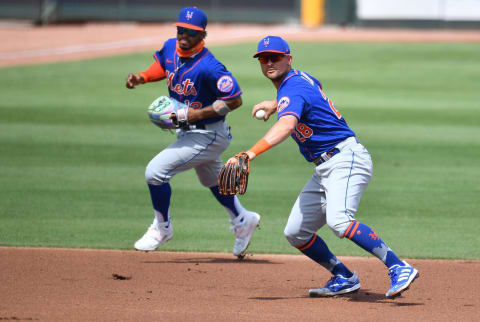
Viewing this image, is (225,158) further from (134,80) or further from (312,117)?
(312,117)

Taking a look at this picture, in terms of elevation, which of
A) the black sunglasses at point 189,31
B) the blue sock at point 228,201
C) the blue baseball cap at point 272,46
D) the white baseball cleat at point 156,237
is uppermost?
the blue baseball cap at point 272,46

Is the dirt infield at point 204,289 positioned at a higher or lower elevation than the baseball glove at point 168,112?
lower

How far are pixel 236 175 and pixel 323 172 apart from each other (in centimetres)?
81

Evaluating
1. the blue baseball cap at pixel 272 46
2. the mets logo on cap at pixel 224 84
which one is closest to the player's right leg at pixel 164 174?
the mets logo on cap at pixel 224 84

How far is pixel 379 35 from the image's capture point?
2891 cm

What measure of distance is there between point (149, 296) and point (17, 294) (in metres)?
0.92

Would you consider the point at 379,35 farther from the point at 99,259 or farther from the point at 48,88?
the point at 99,259

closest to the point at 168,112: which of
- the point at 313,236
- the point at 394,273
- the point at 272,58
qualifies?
the point at 272,58

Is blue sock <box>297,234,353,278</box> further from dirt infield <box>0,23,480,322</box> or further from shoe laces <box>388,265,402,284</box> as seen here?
shoe laces <box>388,265,402,284</box>

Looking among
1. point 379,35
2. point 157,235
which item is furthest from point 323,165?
point 379,35

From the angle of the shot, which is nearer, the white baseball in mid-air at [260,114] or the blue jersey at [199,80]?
the white baseball in mid-air at [260,114]

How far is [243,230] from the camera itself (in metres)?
7.25

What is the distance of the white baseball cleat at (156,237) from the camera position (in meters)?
7.13

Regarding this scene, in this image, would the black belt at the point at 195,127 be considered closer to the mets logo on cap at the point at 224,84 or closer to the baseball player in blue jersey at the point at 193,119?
the baseball player in blue jersey at the point at 193,119
